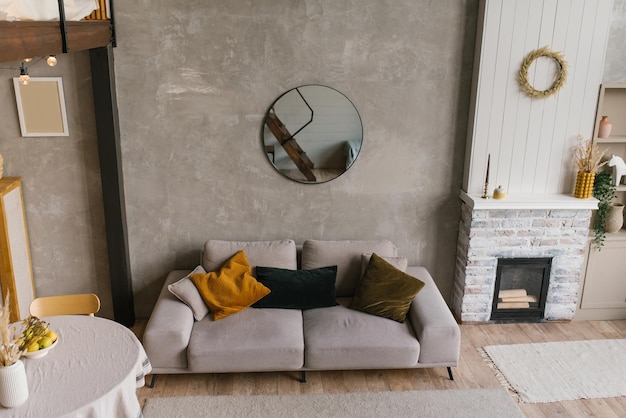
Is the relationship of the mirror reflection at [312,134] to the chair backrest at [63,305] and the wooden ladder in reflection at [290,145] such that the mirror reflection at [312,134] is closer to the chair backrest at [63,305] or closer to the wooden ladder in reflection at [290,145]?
the wooden ladder in reflection at [290,145]

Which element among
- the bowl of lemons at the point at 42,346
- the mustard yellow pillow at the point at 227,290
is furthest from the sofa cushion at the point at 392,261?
the bowl of lemons at the point at 42,346

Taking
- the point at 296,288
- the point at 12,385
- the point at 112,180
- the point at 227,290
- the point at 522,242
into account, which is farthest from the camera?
the point at 522,242

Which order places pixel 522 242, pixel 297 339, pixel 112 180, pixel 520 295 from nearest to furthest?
1. pixel 297 339
2. pixel 112 180
3. pixel 522 242
4. pixel 520 295

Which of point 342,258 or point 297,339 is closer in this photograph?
point 297,339

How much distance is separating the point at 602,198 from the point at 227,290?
3281 mm

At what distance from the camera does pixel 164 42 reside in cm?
445

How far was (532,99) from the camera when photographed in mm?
4621

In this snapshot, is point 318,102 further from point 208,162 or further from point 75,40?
point 75,40

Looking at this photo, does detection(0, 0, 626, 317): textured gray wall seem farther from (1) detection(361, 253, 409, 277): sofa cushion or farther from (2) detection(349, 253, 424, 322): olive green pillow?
(2) detection(349, 253, 424, 322): olive green pillow

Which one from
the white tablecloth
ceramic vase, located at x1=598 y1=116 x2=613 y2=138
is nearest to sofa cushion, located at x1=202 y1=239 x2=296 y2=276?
the white tablecloth

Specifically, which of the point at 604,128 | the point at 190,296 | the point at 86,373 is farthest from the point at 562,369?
the point at 86,373

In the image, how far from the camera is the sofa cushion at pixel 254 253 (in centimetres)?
466

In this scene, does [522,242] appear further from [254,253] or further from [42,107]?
[42,107]

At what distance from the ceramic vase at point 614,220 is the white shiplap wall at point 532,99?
16.5 inches
